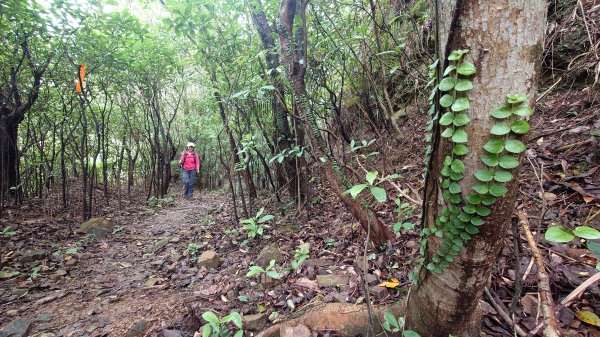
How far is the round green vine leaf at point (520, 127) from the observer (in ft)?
3.03

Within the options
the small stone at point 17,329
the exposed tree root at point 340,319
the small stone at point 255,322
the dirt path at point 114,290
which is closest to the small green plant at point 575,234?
the exposed tree root at point 340,319

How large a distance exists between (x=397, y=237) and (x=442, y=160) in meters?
1.63

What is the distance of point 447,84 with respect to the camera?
1021 mm

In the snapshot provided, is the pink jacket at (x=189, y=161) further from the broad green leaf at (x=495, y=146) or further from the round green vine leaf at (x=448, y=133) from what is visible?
the broad green leaf at (x=495, y=146)

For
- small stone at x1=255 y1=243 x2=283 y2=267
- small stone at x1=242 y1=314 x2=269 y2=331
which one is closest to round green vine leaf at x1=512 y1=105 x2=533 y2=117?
small stone at x1=242 y1=314 x2=269 y2=331

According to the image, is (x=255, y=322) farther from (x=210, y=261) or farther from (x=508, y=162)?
(x=508, y=162)

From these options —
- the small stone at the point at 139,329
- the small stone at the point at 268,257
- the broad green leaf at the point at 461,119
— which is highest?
the broad green leaf at the point at 461,119

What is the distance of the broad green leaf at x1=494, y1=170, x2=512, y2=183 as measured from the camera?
980 millimetres

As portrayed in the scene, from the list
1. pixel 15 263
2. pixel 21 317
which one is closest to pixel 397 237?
pixel 21 317

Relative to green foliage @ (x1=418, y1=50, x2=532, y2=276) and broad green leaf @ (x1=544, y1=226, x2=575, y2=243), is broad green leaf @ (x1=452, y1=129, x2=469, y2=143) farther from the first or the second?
broad green leaf @ (x1=544, y1=226, x2=575, y2=243)

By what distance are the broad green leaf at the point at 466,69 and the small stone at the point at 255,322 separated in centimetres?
203

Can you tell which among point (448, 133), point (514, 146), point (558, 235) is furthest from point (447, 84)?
point (558, 235)

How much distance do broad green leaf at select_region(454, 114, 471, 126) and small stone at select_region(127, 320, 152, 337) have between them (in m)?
2.75

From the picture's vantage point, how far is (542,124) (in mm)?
2891
